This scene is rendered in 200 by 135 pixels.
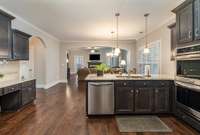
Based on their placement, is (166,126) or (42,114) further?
(42,114)

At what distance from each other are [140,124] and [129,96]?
723mm

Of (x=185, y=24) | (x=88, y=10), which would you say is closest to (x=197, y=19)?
(x=185, y=24)

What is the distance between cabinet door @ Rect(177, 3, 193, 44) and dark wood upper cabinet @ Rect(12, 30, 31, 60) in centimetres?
423

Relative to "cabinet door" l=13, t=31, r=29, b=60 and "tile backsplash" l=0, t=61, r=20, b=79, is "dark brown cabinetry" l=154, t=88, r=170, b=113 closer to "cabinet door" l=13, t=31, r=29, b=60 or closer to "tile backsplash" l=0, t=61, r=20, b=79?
"cabinet door" l=13, t=31, r=29, b=60

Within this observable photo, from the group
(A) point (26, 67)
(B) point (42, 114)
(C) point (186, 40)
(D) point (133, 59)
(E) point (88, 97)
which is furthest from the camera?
(D) point (133, 59)

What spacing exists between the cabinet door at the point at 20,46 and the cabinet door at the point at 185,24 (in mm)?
4237

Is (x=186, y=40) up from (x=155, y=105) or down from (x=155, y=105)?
up

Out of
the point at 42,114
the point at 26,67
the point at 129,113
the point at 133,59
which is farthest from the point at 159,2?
the point at 133,59

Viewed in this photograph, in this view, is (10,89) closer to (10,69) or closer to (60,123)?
(10,69)

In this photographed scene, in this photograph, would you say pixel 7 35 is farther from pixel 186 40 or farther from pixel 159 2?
pixel 186 40

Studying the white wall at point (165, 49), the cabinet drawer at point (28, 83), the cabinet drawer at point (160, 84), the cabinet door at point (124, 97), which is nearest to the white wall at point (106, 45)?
the white wall at point (165, 49)

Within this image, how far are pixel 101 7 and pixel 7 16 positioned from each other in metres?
2.40

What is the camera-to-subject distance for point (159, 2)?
4.18 m

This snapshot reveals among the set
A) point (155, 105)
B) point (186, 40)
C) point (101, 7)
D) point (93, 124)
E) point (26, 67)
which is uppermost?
point (101, 7)
